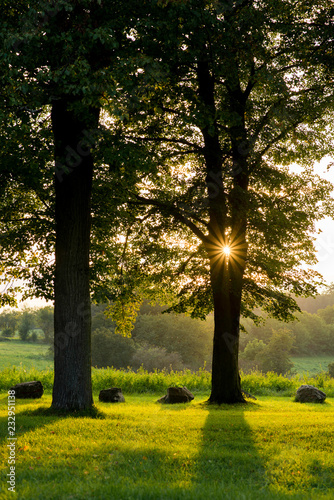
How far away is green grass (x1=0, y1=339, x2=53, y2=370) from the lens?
4795cm

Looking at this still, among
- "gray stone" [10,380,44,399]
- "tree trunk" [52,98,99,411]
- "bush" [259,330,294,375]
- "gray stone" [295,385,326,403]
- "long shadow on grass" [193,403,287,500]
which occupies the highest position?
"tree trunk" [52,98,99,411]

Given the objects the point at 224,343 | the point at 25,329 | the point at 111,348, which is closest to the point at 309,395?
the point at 224,343

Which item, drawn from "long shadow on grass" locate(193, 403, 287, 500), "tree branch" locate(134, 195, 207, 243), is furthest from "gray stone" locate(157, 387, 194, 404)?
"long shadow on grass" locate(193, 403, 287, 500)

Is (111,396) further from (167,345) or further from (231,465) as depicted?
(167,345)

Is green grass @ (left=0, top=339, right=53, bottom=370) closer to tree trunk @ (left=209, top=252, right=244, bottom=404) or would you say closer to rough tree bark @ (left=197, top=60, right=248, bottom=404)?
tree trunk @ (left=209, top=252, right=244, bottom=404)

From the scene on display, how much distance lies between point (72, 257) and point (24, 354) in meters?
53.0

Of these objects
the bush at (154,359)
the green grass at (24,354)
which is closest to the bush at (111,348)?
the bush at (154,359)

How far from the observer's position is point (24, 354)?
58312mm

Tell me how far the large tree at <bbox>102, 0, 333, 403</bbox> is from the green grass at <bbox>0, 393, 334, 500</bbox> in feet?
23.3

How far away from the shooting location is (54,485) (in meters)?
4.81

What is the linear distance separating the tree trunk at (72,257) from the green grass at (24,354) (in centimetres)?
3494

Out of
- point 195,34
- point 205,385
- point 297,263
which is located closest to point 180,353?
point 205,385

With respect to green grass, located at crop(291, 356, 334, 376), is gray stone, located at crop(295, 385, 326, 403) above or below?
above

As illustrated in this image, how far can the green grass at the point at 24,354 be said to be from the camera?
48.0 meters
